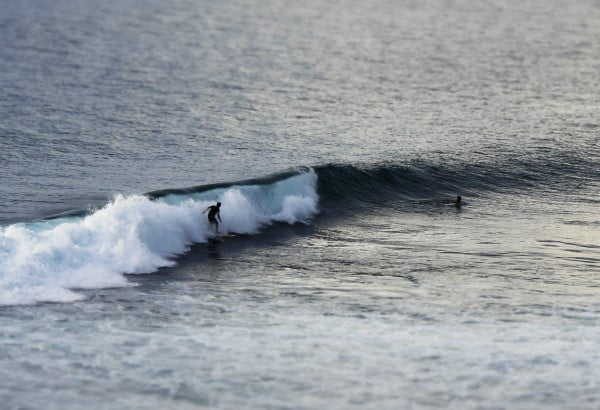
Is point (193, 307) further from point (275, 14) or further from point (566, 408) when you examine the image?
point (275, 14)

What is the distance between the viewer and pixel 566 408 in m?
25.2

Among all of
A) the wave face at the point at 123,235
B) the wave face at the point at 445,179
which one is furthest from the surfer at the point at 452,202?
the wave face at the point at 123,235

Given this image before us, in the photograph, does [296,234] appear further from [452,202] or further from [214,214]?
[452,202]

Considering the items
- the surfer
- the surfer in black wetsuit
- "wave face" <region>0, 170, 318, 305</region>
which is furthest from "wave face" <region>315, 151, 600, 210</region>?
the surfer in black wetsuit

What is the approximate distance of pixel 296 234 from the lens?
40719 millimetres

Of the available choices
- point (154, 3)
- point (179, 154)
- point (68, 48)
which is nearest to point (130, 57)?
point (68, 48)

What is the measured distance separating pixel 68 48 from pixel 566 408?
68384 mm

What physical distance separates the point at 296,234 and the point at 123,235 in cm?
695

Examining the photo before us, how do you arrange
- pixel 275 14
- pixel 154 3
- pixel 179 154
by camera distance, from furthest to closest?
pixel 154 3 → pixel 275 14 → pixel 179 154

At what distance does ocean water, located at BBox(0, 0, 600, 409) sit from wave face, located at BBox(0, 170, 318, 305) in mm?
95

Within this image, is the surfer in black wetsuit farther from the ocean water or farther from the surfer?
the surfer

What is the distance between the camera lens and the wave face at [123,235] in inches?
1292

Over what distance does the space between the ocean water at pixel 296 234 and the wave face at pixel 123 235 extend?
0.31ft

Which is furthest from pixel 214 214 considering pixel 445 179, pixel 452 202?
pixel 445 179
